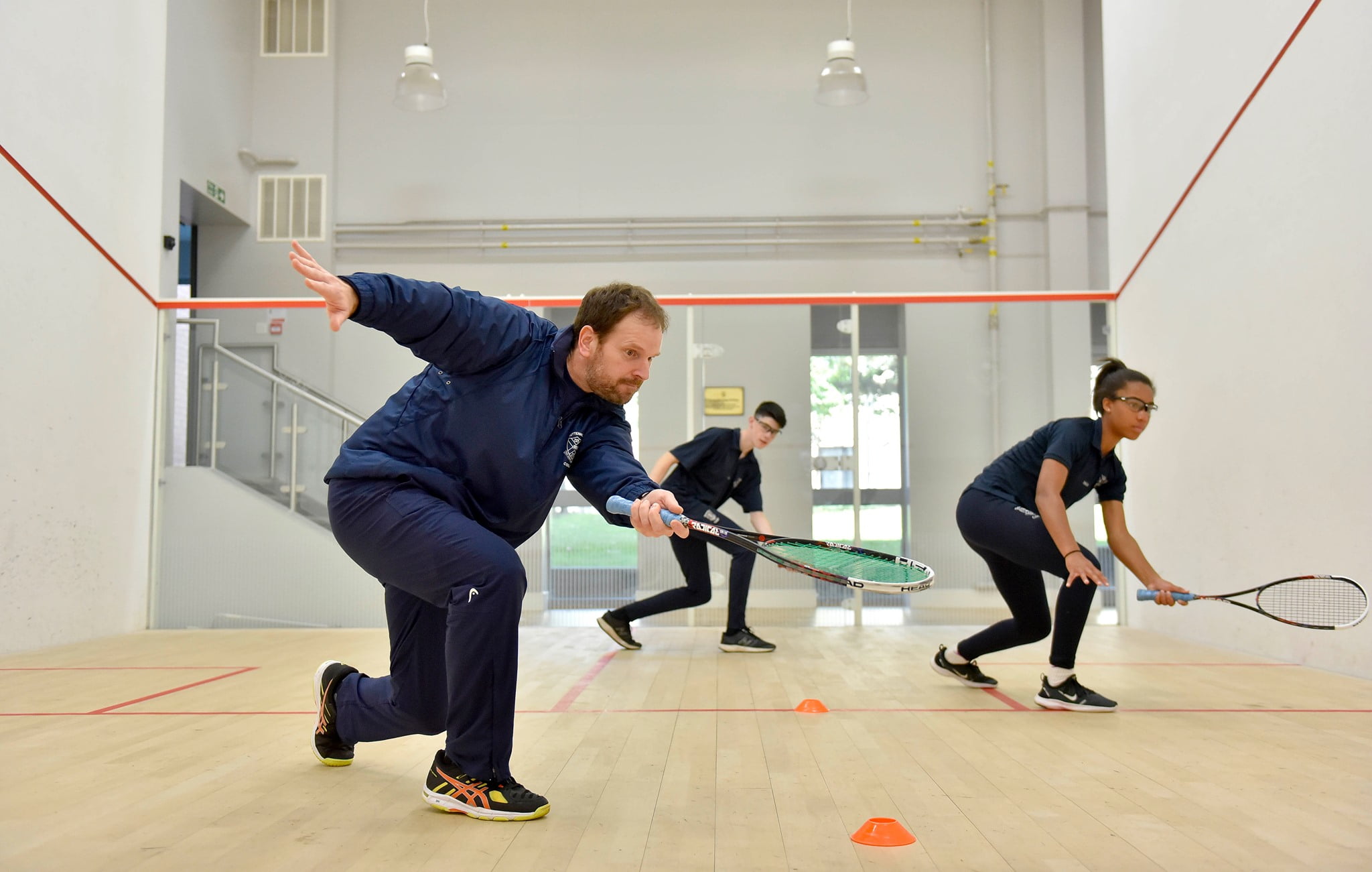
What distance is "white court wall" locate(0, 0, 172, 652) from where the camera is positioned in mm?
4062

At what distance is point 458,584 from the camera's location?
169cm

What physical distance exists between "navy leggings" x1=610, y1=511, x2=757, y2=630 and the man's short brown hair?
233 cm

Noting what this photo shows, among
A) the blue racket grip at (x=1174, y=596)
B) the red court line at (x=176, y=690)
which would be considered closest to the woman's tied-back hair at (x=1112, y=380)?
the blue racket grip at (x=1174, y=596)

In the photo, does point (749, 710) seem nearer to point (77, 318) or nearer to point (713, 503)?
point (713, 503)

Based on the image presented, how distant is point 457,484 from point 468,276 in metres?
5.93

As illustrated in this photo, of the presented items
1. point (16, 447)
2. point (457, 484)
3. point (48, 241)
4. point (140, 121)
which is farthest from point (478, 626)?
point (140, 121)

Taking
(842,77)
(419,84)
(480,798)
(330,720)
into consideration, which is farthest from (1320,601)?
(419,84)

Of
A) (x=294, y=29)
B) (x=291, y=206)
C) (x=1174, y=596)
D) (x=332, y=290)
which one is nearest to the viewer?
(x=332, y=290)

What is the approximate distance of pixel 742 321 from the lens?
5430 millimetres

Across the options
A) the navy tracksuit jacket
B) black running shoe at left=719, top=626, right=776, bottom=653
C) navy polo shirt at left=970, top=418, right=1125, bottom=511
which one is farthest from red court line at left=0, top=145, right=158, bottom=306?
navy polo shirt at left=970, top=418, right=1125, bottom=511

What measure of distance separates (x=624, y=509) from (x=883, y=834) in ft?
2.15

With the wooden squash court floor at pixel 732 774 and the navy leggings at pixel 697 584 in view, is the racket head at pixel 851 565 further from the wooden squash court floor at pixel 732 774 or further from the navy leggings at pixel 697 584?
the navy leggings at pixel 697 584

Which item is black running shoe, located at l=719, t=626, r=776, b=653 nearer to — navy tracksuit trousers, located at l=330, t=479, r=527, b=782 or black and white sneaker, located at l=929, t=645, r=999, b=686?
black and white sneaker, located at l=929, t=645, r=999, b=686

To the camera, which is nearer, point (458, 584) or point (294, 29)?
point (458, 584)
